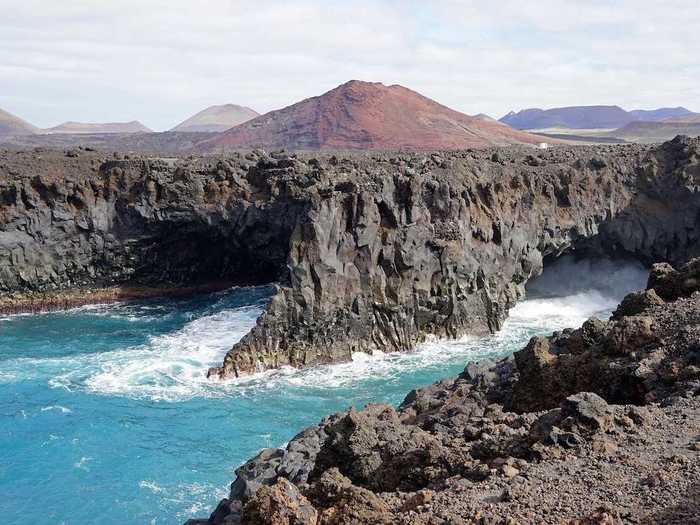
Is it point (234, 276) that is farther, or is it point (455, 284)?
point (234, 276)

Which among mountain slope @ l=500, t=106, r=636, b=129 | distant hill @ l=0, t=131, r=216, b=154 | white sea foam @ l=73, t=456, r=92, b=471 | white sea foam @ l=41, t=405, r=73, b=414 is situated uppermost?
mountain slope @ l=500, t=106, r=636, b=129

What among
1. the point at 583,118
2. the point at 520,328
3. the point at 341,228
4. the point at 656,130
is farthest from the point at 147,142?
the point at 583,118

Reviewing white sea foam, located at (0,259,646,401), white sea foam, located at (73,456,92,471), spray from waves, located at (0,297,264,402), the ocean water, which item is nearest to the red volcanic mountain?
white sea foam, located at (0,259,646,401)

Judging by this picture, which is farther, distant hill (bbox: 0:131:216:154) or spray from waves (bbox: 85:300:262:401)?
distant hill (bbox: 0:131:216:154)

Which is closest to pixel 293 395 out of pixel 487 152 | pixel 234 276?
pixel 234 276

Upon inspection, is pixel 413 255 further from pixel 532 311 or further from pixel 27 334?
pixel 27 334

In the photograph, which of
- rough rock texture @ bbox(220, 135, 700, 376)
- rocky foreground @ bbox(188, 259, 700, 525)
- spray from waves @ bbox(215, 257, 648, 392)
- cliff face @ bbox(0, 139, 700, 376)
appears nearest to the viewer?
rocky foreground @ bbox(188, 259, 700, 525)

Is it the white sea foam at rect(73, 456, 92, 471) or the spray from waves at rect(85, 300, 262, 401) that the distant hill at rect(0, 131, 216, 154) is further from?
the white sea foam at rect(73, 456, 92, 471)
